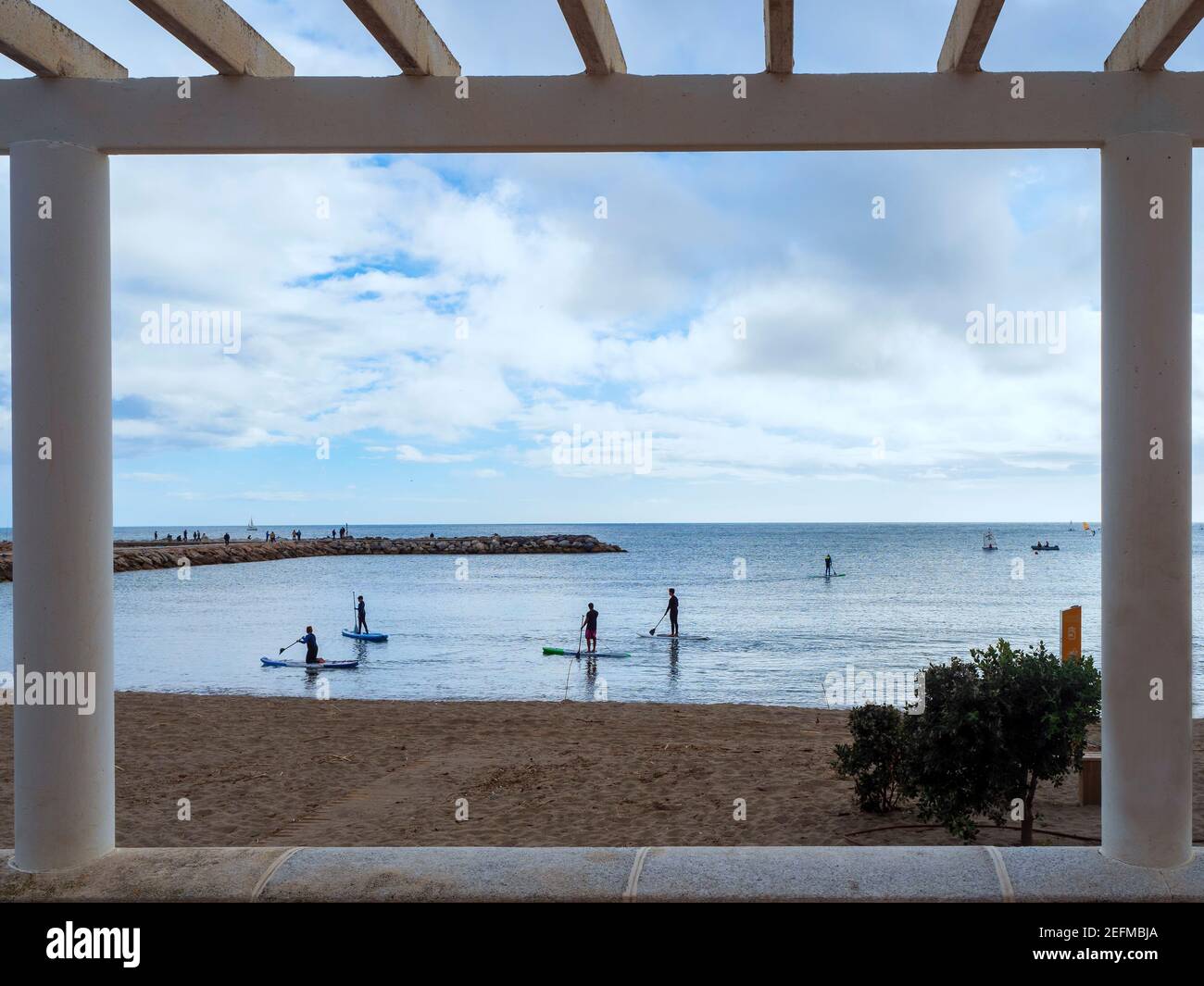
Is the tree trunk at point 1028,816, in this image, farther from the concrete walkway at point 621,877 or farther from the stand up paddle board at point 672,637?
the stand up paddle board at point 672,637

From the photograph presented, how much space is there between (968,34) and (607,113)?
4.01ft

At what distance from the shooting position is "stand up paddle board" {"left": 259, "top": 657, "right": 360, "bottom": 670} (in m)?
19.7

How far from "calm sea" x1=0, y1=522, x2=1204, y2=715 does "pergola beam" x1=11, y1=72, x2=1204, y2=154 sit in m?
13.0

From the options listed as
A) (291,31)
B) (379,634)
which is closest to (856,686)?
(379,634)

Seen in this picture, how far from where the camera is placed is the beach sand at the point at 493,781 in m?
6.30

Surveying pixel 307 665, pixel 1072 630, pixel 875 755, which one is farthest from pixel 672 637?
pixel 875 755

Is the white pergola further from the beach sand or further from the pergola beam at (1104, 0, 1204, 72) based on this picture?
the beach sand

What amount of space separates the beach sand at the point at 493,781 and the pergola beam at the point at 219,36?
4674 mm

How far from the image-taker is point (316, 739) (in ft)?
33.3

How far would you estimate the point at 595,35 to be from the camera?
3.04 m

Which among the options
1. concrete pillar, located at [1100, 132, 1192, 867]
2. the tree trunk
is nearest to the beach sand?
the tree trunk

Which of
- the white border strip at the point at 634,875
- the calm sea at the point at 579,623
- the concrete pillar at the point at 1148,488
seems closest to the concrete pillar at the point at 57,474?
the white border strip at the point at 634,875
